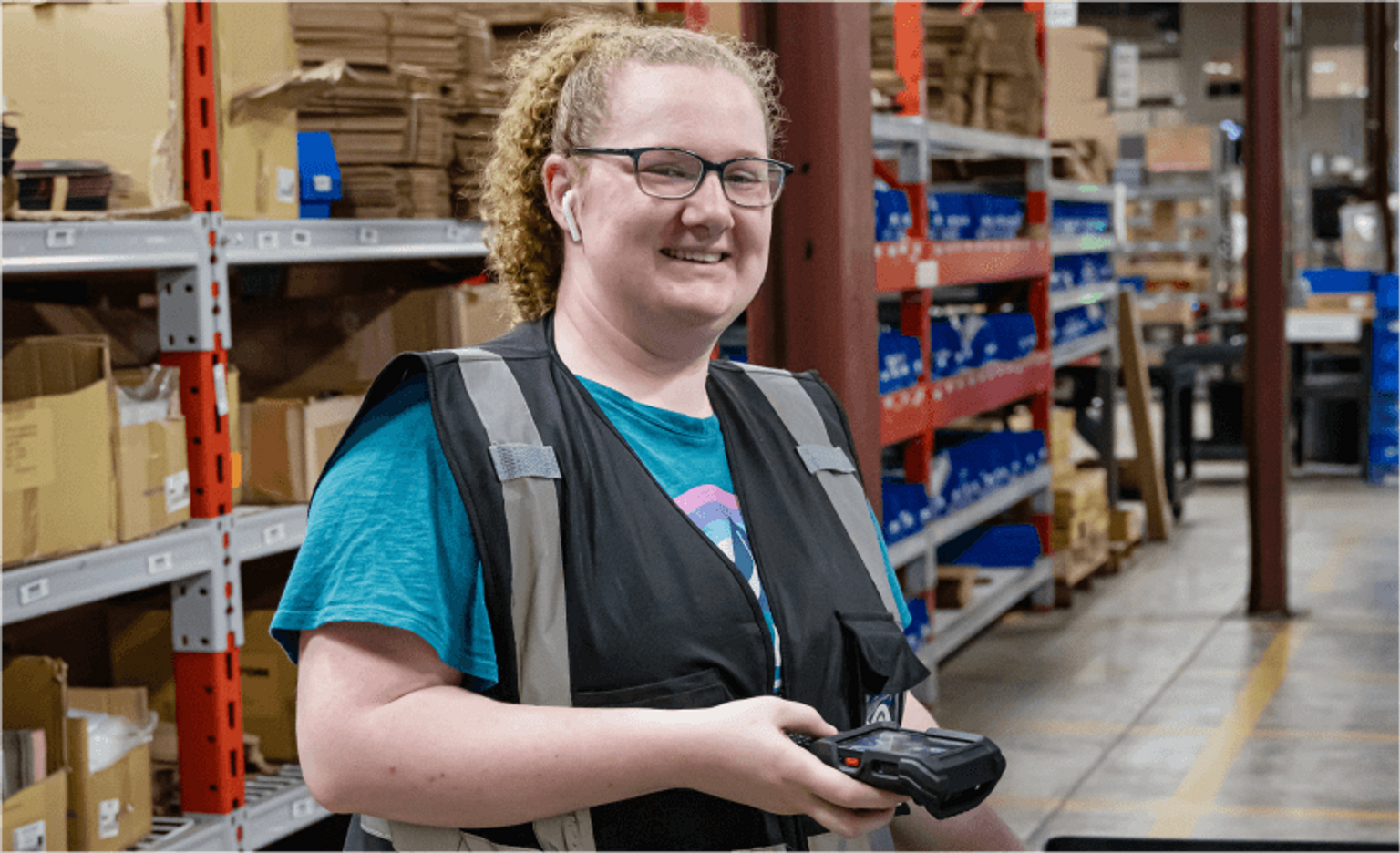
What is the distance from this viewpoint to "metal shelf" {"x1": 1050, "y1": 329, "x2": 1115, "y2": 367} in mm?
8438

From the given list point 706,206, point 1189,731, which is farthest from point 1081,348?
point 706,206

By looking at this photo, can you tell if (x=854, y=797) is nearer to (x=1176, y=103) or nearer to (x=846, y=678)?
(x=846, y=678)

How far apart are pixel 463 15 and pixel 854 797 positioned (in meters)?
3.60

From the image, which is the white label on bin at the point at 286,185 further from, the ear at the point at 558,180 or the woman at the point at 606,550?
the ear at the point at 558,180

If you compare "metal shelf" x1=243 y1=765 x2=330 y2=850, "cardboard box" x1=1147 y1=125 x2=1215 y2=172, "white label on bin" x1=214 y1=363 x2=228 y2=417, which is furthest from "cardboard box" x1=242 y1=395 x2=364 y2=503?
"cardboard box" x1=1147 y1=125 x2=1215 y2=172

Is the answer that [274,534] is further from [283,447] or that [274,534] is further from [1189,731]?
[1189,731]

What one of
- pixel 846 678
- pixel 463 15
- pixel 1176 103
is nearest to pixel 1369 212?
pixel 1176 103

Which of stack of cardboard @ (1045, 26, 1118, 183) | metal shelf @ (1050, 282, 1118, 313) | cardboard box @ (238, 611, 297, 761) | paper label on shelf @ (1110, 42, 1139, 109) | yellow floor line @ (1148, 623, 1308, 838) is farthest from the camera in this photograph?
paper label on shelf @ (1110, 42, 1139, 109)

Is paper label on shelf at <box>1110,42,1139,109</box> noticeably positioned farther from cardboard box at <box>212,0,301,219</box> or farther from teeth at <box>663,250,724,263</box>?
teeth at <box>663,250,724,263</box>

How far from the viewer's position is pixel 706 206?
5.42 feet

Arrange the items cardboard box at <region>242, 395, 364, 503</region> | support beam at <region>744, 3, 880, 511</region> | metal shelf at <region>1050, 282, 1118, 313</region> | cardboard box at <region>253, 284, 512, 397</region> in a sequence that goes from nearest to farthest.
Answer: support beam at <region>744, 3, 880, 511</region>, cardboard box at <region>242, 395, 364, 503</region>, cardboard box at <region>253, 284, 512, 397</region>, metal shelf at <region>1050, 282, 1118, 313</region>

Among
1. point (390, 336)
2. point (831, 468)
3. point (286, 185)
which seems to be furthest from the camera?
point (390, 336)

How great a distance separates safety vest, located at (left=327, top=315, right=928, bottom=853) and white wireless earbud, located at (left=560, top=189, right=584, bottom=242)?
12cm

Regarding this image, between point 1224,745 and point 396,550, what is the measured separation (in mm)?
5022
